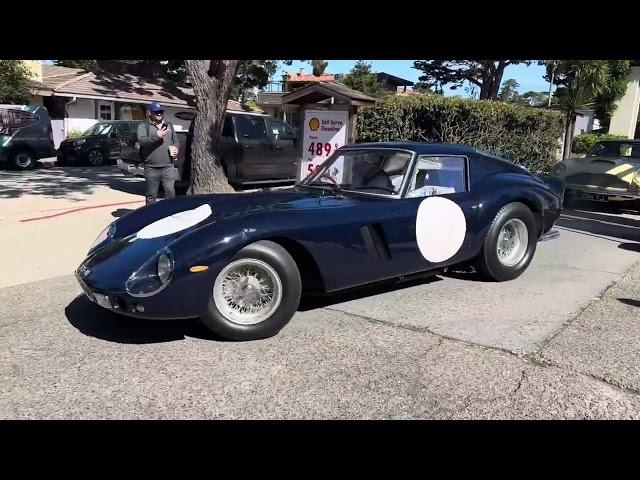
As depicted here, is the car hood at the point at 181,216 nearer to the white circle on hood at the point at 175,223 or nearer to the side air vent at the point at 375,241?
the white circle on hood at the point at 175,223

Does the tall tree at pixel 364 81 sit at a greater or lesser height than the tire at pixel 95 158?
greater

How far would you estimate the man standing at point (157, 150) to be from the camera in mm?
7266


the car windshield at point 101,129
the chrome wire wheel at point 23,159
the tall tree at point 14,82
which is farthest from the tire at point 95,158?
the tall tree at point 14,82

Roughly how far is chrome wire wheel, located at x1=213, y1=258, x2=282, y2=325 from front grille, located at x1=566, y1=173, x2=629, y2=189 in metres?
8.22

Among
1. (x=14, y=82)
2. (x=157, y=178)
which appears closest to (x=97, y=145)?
(x=14, y=82)

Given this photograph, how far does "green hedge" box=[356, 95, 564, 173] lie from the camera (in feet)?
36.8

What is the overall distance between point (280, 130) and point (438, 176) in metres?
8.67

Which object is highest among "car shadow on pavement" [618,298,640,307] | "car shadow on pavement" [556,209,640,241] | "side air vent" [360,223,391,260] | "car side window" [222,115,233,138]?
"car side window" [222,115,233,138]

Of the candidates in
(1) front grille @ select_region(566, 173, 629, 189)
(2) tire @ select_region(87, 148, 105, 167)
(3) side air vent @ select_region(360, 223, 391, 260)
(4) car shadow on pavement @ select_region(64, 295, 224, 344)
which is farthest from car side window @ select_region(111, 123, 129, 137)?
(3) side air vent @ select_region(360, 223, 391, 260)

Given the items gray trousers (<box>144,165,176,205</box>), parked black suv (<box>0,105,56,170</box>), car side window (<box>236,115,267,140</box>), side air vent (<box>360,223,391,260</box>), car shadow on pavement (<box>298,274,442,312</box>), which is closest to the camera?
side air vent (<box>360,223,391,260</box>)

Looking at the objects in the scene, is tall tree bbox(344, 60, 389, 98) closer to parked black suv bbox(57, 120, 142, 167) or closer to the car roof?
parked black suv bbox(57, 120, 142, 167)

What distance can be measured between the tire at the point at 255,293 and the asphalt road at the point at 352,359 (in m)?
0.12

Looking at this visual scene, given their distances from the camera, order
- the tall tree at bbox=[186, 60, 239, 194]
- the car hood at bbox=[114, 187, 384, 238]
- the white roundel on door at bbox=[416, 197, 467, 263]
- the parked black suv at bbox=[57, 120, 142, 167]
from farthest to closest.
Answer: the parked black suv at bbox=[57, 120, 142, 167] < the tall tree at bbox=[186, 60, 239, 194] < the white roundel on door at bbox=[416, 197, 467, 263] < the car hood at bbox=[114, 187, 384, 238]

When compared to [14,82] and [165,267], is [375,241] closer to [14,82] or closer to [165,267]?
[165,267]
